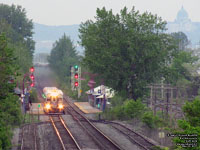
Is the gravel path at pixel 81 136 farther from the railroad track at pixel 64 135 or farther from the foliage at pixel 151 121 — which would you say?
the foliage at pixel 151 121

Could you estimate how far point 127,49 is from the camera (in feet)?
154

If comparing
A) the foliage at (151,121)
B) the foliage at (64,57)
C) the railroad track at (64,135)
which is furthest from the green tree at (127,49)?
the foliage at (64,57)

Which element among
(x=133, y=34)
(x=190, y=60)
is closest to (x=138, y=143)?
(x=133, y=34)

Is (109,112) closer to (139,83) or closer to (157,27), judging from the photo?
(139,83)

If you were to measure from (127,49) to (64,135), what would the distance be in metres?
17.4

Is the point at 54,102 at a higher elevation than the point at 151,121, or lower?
higher

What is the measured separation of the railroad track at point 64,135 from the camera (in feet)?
94.3

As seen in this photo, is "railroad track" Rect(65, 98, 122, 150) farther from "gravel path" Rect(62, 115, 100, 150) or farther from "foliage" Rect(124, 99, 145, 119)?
"foliage" Rect(124, 99, 145, 119)

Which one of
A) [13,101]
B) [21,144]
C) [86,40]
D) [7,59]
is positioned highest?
[86,40]

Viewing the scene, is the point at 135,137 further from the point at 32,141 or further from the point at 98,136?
the point at 32,141

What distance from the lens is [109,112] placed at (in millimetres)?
47188

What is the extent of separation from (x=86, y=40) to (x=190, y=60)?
125 ft

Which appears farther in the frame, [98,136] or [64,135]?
[64,135]

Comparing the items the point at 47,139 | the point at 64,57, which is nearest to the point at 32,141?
the point at 47,139
